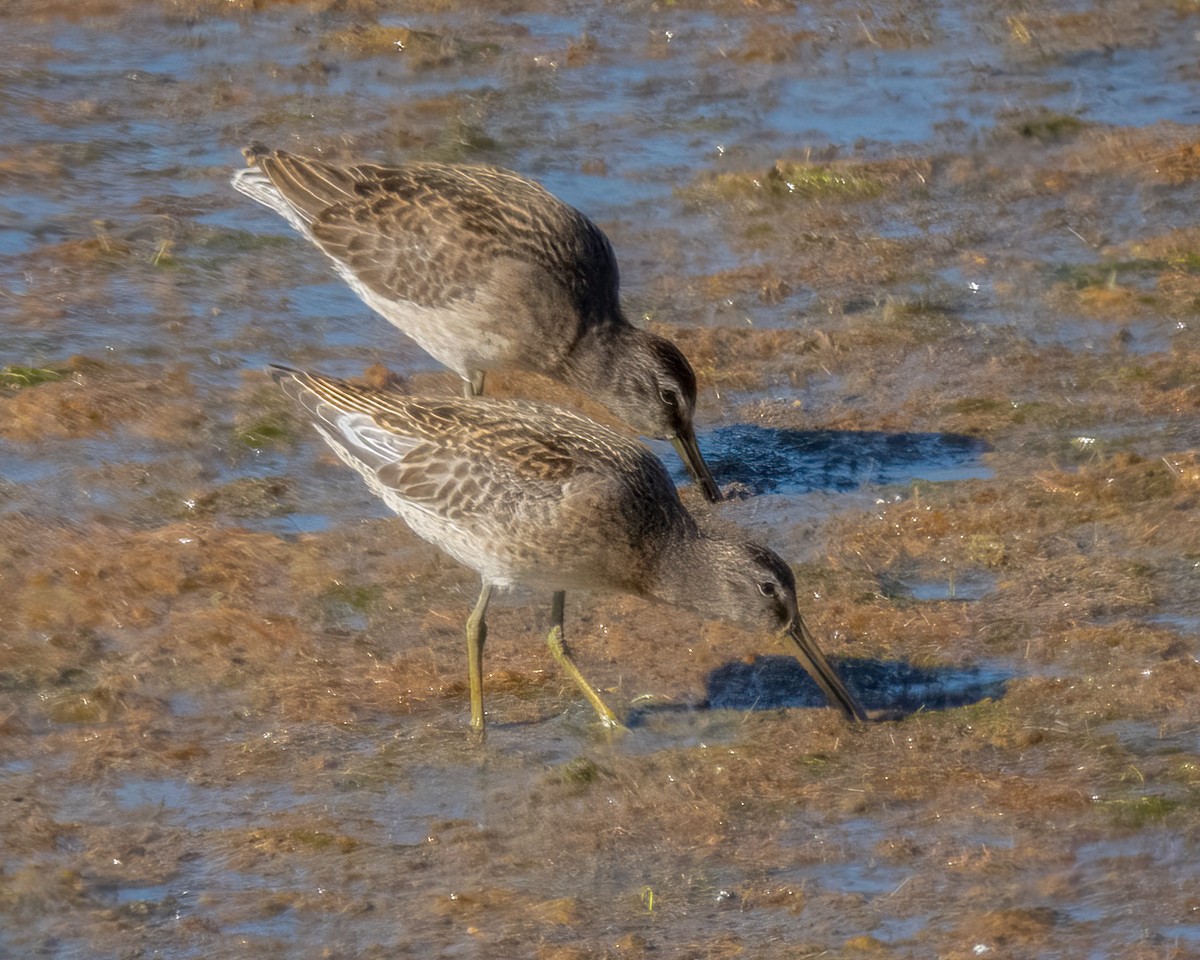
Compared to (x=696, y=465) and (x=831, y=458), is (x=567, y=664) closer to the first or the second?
(x=696, y=465)

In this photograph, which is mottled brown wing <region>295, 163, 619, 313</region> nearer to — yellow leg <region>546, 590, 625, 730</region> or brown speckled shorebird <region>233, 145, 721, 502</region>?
brown speckled shorebird <region>233, 145, 721, 502</region>

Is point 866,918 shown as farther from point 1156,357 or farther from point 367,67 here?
point 367,67

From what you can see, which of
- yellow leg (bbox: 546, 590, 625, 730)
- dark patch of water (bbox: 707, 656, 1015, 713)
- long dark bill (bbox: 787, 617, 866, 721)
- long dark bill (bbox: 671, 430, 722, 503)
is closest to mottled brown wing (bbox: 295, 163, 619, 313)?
long dark bill (bbox: 671, 430, 722, 503)

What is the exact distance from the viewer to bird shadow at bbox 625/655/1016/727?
5.50 metres

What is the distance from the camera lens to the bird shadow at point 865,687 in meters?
5.50

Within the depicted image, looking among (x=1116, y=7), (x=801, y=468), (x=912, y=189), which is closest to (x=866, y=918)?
(x=801, y=468)

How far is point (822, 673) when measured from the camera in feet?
17.7

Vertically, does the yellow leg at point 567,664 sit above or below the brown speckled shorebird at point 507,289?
below

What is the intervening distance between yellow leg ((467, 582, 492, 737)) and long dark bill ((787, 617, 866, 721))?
918 millimetres

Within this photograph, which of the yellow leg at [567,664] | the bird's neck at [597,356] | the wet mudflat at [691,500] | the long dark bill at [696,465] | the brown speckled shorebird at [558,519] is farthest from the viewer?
the bird's neck at [597,356]

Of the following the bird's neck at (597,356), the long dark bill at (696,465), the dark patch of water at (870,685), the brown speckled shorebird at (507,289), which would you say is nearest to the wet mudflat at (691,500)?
the dark patch of water at (870,685)

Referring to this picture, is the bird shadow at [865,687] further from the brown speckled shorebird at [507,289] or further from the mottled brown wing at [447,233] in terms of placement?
the mottled brown wing at [447,233]

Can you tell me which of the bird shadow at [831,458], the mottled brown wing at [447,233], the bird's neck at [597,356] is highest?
the mottled brown wing at [447,233]

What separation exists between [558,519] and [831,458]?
202 centimetres
